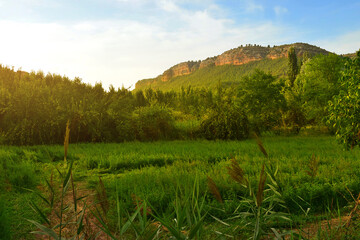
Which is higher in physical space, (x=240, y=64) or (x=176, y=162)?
(x=240, y=64)

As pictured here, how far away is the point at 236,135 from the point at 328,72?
9.46 m

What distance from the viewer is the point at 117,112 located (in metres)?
11.8

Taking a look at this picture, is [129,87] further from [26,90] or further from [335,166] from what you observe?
[335,166]

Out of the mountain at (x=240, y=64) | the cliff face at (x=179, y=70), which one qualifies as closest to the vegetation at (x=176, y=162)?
the mountain at (x=240, y=64)

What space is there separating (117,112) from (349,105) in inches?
354

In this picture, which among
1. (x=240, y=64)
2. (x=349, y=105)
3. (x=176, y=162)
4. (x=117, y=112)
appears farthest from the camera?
(x=240, y=64)

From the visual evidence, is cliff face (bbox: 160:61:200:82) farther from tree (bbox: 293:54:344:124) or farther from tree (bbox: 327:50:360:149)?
tree (bbox: 327:50:360:149)

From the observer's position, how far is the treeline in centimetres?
1033

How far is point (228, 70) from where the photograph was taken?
314ft

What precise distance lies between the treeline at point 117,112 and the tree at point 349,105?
2.78m

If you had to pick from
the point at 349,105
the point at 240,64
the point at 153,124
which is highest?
the point at 240,64

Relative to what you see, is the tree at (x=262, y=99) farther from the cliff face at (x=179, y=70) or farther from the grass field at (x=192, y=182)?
the cliff face at (x=179, y=70)

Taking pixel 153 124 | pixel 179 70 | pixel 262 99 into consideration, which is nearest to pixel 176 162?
pixel 153 124

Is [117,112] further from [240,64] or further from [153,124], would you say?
[240,64]
